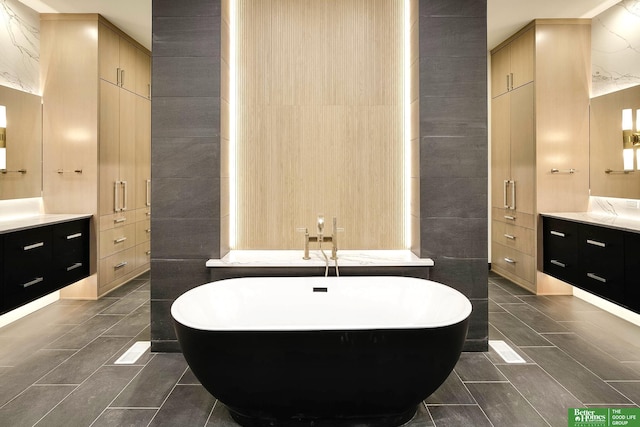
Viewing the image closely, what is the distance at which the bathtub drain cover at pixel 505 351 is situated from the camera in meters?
2.63

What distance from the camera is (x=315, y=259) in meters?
2.74

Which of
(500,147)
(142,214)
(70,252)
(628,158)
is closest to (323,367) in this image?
(70,252)

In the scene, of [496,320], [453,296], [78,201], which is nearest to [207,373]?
[453,296]

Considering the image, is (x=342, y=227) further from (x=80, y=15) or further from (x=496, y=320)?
(x=80, y=15)

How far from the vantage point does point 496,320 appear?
3395 millimetres

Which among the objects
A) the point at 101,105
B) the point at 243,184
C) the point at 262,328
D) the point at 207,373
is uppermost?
the point at 101,105

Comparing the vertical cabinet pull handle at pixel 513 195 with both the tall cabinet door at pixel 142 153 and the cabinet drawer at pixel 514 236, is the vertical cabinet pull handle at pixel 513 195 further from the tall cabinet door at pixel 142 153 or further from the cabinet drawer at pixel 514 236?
the tall cabinet door at pixel 142 153

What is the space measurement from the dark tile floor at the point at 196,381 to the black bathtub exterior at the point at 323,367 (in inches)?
11.4

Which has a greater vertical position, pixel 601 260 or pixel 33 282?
pixel 601 260

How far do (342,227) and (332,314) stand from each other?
77 cm

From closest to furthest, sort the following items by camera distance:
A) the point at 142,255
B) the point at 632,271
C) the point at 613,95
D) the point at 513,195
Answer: the point at 632,271 < the point at 613,95 < the point at 513,195 < the point at 142,255

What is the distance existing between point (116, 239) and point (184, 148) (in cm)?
219

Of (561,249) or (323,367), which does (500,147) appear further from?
(323,367)

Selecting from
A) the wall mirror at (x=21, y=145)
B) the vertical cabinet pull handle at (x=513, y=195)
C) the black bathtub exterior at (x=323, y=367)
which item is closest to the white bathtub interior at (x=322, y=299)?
the black bathtub exterior at (x=323, y=367)
